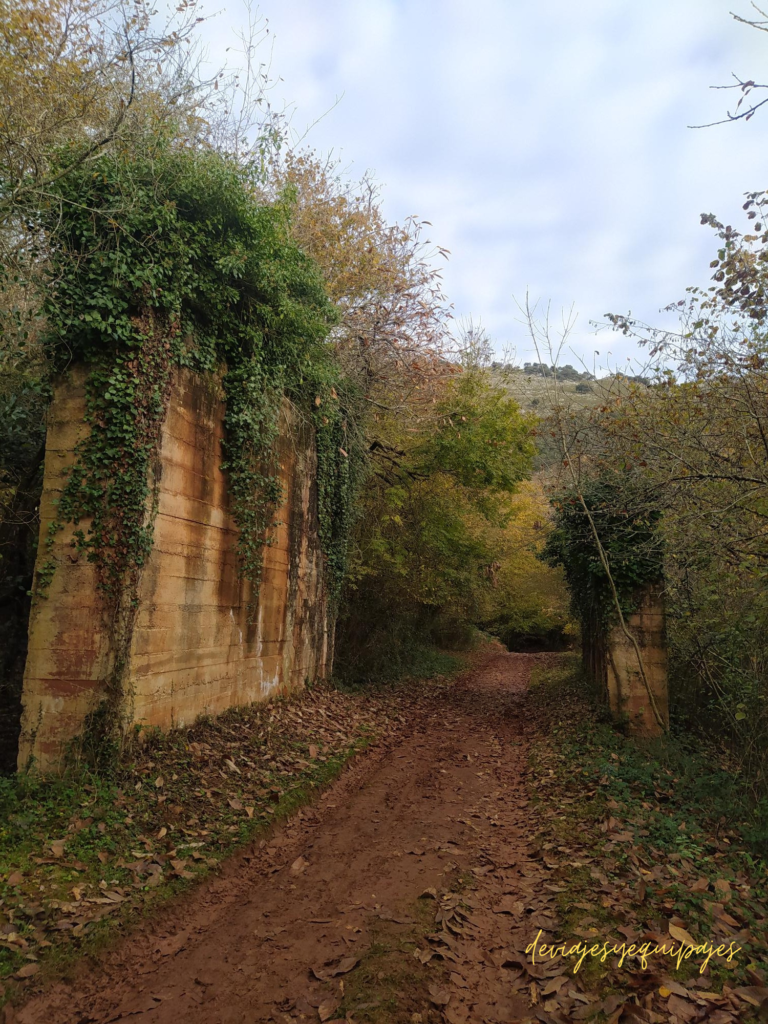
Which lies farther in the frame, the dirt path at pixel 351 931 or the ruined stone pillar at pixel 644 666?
the ruined stone pillar at pixel 644 666

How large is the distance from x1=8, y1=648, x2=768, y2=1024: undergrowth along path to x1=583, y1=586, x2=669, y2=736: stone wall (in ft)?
11.6

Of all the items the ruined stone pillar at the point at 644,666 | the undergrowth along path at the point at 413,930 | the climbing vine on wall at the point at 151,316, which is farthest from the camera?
→ the ruined stone pillar at the point at 644,666

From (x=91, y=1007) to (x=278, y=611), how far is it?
259 inches

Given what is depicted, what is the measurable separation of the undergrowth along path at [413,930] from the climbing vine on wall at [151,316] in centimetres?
311

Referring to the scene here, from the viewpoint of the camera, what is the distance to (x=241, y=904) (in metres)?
4.80

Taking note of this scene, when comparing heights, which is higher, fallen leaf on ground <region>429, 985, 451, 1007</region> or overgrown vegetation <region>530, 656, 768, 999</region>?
overgrown vegetation <region>530, 656, 768, 999</region>

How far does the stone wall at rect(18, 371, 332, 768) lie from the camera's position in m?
6.01

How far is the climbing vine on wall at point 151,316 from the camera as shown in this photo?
6.24m

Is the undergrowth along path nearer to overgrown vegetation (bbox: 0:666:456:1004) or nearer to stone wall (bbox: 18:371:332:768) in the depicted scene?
overgrown vegetation (bbox: 0:666:456:1004)

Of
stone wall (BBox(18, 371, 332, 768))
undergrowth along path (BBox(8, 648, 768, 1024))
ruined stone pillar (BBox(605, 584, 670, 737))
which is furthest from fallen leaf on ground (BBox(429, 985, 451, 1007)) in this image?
ruined stone pillar (BBox(605, 584, 670, 737))

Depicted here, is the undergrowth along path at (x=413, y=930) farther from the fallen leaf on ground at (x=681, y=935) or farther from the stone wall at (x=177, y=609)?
the stone wall at (x=177, y=609)

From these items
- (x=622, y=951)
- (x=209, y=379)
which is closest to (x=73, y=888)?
(x=622, y=951)

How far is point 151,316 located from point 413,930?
20.4 ft

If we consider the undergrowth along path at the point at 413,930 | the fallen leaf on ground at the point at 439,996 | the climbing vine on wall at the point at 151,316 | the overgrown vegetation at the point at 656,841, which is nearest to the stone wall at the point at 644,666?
the overgrown vegetation at the point at 656,841
